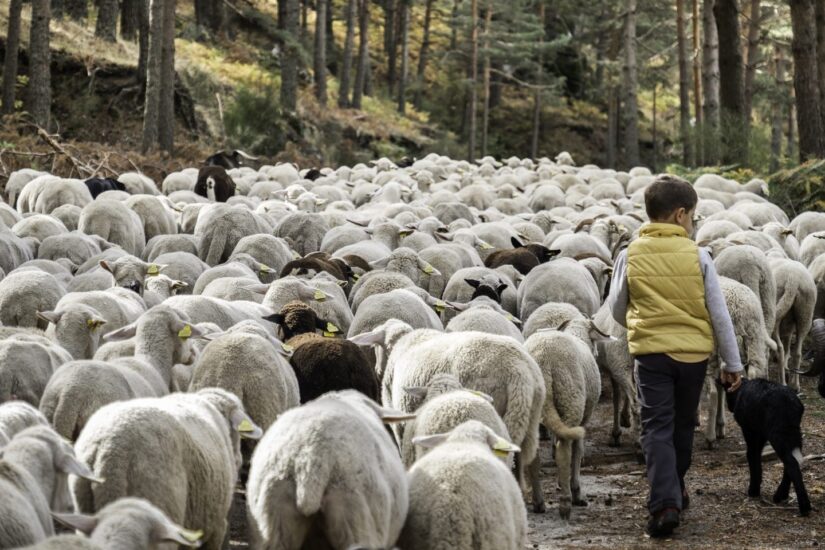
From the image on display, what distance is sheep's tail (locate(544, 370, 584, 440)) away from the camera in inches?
349

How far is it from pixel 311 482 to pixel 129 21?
35.2 metres

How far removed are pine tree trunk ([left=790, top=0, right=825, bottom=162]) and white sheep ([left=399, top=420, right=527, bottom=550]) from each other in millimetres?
18003

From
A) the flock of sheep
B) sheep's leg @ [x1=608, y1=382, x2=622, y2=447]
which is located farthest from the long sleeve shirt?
sheep's leg @ [x1=608, y1=382, x2=622, y2=447]

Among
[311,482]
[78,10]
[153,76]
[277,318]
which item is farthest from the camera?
[78,10]

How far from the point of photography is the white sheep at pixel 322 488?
5.84 metres

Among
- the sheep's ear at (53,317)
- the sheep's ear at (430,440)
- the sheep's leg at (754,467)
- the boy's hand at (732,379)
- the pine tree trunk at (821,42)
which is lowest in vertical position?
the sheep's leg at (754,467)

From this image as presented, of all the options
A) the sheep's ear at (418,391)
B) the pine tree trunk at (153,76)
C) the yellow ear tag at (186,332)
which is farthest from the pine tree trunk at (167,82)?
the sheep's ear at (418,391)

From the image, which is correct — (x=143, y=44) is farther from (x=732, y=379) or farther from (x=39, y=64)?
(x=732, y=379)

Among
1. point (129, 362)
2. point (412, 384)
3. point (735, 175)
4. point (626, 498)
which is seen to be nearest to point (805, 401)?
point (626, 498)

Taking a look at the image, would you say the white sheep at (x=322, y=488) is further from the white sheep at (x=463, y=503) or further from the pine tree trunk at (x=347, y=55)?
the pine tree trunk at (x=347, y=55)

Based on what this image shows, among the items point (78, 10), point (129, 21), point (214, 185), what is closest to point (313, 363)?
point (214, 185)

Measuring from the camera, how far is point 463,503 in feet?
19.7

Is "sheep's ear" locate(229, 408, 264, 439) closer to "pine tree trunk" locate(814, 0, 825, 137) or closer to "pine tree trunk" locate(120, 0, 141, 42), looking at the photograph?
"pine tree trunk" locate(814, 0, 825, 137)

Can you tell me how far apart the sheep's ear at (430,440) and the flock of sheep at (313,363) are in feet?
0.06
